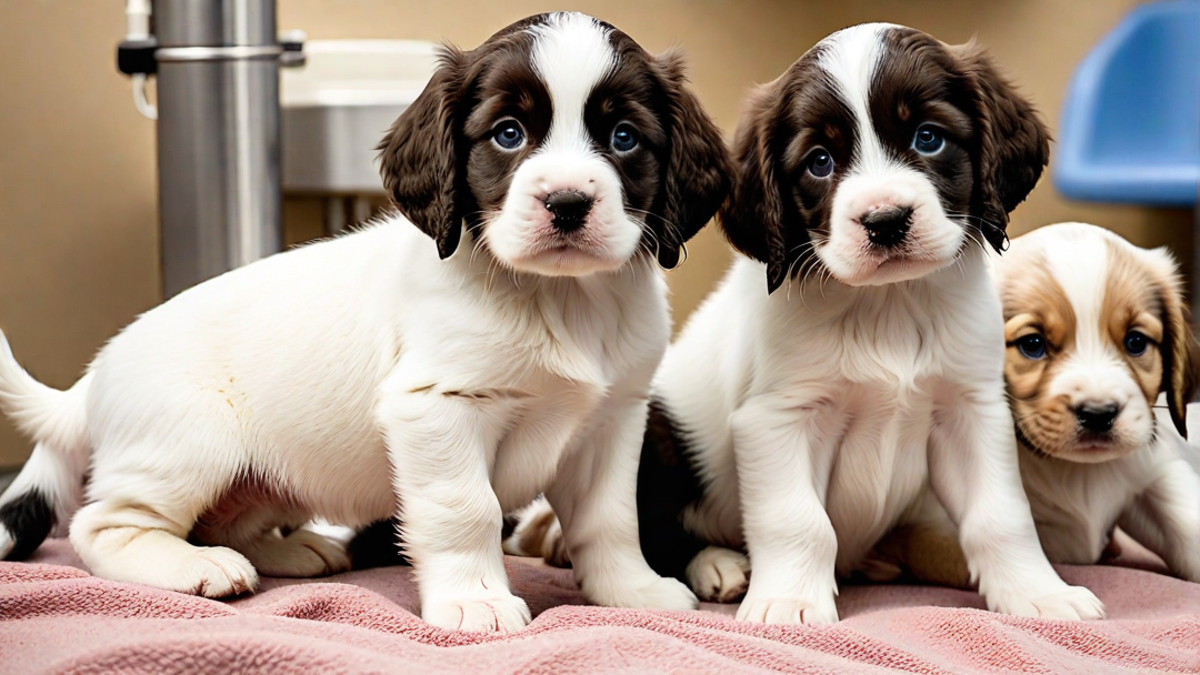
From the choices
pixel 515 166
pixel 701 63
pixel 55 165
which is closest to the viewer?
pixel 515 166

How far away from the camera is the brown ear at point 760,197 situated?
7.63 feet

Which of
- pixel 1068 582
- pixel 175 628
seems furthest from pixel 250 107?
pixel 1068 582

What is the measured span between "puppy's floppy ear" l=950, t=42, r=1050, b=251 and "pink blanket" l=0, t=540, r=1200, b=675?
72 cm

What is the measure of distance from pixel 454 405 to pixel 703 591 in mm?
706

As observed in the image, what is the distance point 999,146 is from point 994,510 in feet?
2.22

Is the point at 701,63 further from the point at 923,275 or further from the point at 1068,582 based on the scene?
the point at 1068,582

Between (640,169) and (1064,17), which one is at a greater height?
(1064,17)

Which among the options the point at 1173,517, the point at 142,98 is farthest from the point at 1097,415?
the point at 142,98

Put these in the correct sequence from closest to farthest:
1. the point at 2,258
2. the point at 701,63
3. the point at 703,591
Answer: the point at 703,591 < the point at 701,63 < the point at 2,258

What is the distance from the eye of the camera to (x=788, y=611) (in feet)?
7.44

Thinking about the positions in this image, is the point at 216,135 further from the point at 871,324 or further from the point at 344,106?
the point at 871,324

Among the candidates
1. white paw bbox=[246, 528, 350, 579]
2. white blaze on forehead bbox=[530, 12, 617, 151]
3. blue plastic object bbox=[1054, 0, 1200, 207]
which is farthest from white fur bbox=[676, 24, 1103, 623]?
blue plastic object bbox=[1054, 0, 1200, 207]

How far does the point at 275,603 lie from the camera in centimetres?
223

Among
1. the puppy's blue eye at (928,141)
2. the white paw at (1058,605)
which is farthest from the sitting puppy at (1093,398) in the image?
the puppy's blue eye at (928,141)
